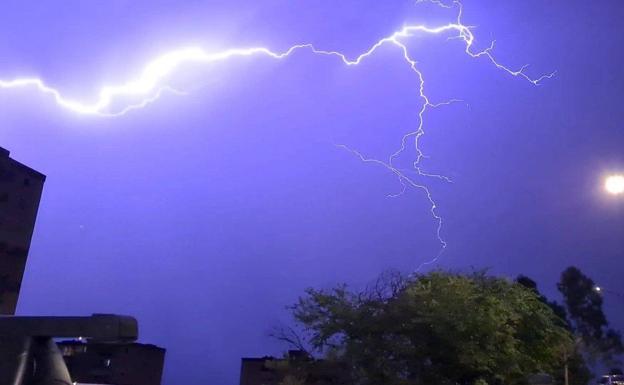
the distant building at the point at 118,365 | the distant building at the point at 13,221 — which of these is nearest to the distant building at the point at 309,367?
the distant building at the point at 13,221

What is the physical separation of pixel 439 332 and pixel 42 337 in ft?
52.9

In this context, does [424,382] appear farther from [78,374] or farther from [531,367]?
[78,374]

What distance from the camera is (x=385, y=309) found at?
2095cm

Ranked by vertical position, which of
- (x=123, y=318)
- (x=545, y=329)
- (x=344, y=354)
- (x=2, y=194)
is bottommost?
(x=123, y=318)

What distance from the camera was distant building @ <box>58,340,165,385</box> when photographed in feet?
145

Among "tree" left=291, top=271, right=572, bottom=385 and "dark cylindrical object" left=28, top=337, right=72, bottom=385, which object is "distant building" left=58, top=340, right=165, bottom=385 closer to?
"tree" left=291, top=271, right=572, bottom=385

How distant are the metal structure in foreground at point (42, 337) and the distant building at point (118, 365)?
120 feet

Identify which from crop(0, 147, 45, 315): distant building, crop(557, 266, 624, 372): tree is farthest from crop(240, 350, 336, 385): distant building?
crop(557, 266, 624, 372): tree

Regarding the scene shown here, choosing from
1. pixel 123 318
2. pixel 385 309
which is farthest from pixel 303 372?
pixel 123 318

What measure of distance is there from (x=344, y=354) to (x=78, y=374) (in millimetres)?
30979

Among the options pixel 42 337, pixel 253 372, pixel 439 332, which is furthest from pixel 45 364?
pixel 253 372

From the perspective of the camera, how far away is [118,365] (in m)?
47.7

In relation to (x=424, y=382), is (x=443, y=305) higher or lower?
higher

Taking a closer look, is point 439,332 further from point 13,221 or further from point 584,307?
point 584,307
